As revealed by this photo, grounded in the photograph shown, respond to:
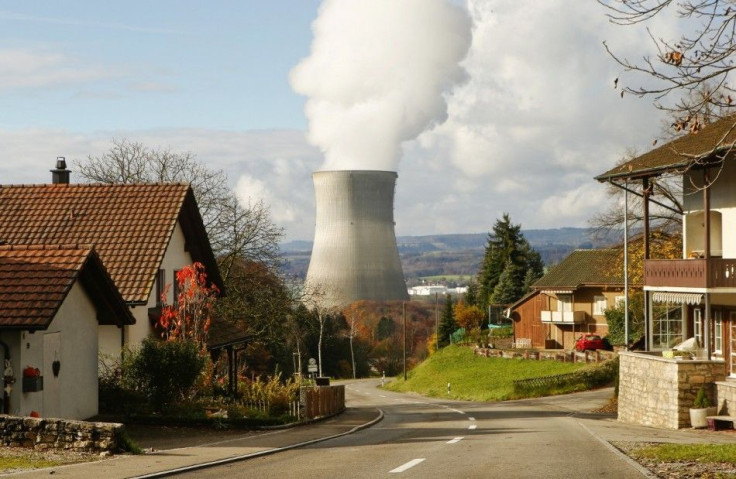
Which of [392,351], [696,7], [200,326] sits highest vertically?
[696,7]

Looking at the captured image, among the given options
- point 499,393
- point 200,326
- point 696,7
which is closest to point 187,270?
point 200,326

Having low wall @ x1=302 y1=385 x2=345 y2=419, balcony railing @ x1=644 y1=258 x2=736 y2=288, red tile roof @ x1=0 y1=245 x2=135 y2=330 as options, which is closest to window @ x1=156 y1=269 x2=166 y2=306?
low wall @ x1=302 y1=385 x2=345 y2=419

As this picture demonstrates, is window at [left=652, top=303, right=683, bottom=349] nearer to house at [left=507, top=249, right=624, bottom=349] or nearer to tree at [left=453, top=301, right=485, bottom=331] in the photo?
house at [left=507, top=249, right=624, bottom=349]

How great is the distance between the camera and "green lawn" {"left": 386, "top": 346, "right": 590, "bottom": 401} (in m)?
54.3

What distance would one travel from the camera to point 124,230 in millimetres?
30766

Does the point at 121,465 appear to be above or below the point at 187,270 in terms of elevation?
below

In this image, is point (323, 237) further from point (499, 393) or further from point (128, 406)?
point (128, 406)

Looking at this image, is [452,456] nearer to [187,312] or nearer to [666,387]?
[666,387]

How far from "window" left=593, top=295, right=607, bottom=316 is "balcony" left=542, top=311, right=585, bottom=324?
92 centimetres

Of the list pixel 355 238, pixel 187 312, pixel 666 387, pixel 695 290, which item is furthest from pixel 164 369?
pixel 355 238

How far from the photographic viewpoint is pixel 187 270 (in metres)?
29.4

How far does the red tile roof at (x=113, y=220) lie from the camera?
2928cm

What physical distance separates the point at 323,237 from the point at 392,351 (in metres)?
27.8

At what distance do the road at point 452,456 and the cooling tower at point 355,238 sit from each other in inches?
2056
